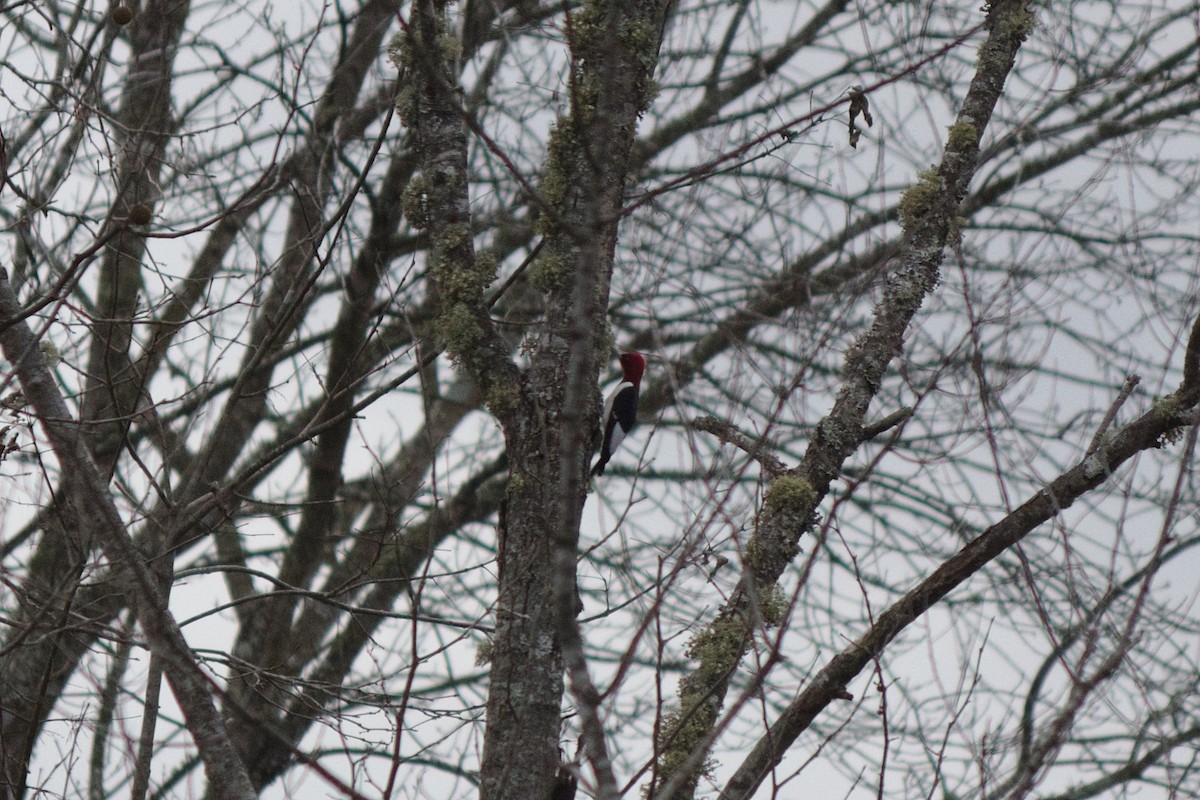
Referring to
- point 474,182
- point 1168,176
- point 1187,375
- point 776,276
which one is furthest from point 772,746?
point 1168,176

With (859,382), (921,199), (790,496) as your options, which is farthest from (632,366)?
(790,496)

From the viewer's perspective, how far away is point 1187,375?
10.3ft

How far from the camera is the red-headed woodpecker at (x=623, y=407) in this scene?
6.23 m

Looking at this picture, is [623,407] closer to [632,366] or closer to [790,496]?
[632,366]

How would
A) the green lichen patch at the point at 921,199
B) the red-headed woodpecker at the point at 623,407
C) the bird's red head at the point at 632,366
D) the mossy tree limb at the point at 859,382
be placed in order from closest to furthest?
the mossy tree limb at the point at 859,382 → the green lichen patch at the point at 921,199 → the red-headed woodpecker at the point at 623,407 → the bird's red head at the point at 632,366

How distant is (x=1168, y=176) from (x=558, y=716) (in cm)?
575

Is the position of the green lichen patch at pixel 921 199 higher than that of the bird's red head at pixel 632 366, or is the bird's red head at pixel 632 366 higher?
the bird's red head at pixel 632 366

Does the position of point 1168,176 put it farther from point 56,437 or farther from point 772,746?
point 56,437

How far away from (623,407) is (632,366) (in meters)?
0.35

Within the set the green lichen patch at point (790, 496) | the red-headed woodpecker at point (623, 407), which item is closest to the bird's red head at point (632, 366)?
the red-headed woodpecker at point (623, 407)

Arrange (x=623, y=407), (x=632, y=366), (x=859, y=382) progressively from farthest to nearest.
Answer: (x=632, y=366) < (x=623, y=407) < (x=859, y=382)

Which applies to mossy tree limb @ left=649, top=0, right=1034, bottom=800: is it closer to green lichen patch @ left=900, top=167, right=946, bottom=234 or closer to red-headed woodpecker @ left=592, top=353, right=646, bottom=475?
green lichen patch @ left=900, top=167, right=946, bottom=234

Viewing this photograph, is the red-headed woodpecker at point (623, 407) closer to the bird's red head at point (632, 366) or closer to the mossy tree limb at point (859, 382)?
the bird's red head at point (632, 366)

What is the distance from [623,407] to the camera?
636 cm
